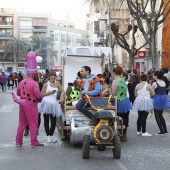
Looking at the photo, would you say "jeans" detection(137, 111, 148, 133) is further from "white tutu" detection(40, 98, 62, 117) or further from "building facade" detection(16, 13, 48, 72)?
"building facade" detection(16, 13, 48, 72)

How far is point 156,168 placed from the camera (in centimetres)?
877

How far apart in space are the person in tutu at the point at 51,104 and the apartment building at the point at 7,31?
98534mm

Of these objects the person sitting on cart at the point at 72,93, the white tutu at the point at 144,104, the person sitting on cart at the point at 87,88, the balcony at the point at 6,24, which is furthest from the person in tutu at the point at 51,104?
the balcony at the point at 6,24

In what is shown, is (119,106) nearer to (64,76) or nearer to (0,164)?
(0,164)

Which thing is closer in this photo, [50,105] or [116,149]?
[116,149]

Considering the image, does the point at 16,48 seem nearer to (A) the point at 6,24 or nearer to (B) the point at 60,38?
(A) the point at 6,24

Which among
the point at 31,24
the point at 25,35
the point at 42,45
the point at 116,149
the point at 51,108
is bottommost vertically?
the point at 116,149

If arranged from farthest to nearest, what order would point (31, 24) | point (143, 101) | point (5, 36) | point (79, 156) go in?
point (31, 24), point (5, 36), point (143, 101), point (79, 156)

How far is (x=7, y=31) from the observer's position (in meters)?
114

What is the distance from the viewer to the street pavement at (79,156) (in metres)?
8.97

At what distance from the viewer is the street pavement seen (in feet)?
29.4

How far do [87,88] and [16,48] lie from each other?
317 ft

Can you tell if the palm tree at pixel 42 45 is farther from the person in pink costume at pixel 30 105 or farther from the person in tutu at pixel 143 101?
the person in pink costume at pixel 30 105

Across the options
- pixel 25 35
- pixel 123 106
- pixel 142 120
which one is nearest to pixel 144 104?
pixel 142 120
